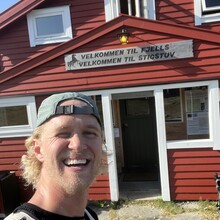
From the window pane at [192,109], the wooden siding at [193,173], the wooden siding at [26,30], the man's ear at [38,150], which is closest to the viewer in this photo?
the man's ear at [38,150]

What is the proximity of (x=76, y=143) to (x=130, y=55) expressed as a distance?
13.0 feet

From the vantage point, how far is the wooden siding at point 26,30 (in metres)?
6.57

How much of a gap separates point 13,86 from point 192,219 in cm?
406

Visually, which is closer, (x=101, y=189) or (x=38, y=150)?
Answer: (x=38, y=150)

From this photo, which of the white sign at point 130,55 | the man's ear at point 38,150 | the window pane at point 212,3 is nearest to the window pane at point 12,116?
the white sign at point 130,55

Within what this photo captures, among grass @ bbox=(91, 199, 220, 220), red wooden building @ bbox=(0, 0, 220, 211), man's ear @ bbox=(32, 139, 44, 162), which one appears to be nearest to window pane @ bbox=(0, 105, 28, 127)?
red wooden building @ bbox=(0, 0, 220, 211)

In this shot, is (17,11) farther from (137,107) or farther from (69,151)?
(69,151)

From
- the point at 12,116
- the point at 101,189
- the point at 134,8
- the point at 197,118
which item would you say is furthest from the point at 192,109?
the point at 12,116

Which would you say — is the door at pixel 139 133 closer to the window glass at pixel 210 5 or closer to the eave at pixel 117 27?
the eave at pixel 117 27

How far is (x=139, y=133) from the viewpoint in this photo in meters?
7.05

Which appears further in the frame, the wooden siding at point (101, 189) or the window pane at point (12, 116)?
the window pane at point (12, 116)

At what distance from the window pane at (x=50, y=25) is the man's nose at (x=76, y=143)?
5792 mm

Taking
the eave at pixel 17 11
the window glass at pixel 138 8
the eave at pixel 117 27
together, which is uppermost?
the eave at pixel 17 11

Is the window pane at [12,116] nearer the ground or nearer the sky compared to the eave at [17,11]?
nearer the ground
